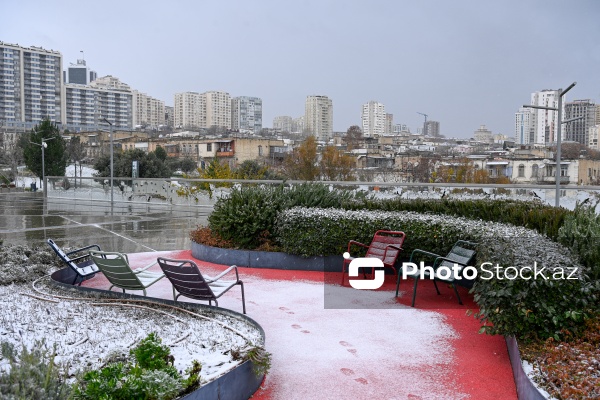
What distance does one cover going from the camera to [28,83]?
331 ft

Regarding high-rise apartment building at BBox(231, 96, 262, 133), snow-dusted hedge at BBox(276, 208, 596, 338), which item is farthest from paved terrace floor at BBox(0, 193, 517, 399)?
high-rise apartment building at BBox(231, 96, 262, 133)

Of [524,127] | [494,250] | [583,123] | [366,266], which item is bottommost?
[366,266]

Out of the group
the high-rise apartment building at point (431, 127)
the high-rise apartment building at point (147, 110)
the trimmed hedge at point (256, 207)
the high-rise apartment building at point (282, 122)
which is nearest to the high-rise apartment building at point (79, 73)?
the high-rise apartment building at point (147, 110)

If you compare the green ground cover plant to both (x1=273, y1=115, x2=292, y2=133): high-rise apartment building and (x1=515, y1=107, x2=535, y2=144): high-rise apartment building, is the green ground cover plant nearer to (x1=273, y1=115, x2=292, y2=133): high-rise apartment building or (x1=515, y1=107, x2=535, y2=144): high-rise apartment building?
(x1=515, y1=107, x2=535, y2=144): high-rise apartment building

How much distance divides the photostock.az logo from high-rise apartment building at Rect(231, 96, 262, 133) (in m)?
113

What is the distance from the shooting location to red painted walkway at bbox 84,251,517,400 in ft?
14.5

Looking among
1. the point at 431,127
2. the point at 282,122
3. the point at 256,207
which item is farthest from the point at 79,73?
the point at 256,207

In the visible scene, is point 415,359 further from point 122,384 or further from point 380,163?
point 380,163

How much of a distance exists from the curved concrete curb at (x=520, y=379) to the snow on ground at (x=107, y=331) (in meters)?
2.01

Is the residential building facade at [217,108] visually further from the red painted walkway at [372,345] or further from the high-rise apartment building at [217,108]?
the red painted walkway at [372,345]

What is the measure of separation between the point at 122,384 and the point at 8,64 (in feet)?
350

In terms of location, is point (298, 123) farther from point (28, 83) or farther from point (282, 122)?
point (28, 83)

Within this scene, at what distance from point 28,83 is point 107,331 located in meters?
108

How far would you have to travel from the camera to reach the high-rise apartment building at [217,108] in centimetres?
11931
